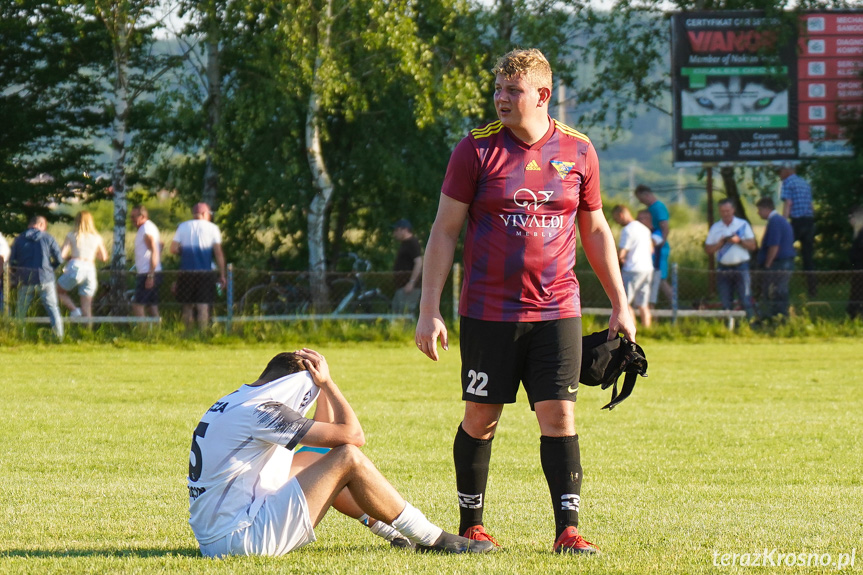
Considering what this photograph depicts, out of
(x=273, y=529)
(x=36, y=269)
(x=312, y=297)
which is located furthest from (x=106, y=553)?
(x=312, y=297)

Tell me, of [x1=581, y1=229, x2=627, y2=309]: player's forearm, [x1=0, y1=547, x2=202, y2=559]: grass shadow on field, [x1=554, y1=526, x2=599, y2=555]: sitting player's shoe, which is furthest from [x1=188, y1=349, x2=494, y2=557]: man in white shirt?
[x1=581, y1=229, x2=627, y2=309]: player's forearm

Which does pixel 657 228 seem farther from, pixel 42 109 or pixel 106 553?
pixel 106 553

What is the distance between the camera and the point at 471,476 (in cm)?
504

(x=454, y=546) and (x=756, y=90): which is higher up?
(x=756, y=90)

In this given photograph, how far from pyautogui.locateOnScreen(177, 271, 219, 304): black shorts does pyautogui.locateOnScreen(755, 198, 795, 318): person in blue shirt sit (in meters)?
8.32

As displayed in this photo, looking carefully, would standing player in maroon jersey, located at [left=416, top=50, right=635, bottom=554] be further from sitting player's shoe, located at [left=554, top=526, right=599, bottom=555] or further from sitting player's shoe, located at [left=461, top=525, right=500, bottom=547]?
sitting player's shoe, located at [left=461, top=525, right=500, bottom=547]

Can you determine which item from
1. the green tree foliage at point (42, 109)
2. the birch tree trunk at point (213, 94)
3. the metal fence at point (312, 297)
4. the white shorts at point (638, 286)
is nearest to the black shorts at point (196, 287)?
the metal fence at point (312, 297)

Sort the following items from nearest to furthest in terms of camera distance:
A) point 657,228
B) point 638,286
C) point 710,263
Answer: point 638,286 < point 657,228 < point 710,263

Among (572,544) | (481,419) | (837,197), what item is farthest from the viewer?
(837,197)

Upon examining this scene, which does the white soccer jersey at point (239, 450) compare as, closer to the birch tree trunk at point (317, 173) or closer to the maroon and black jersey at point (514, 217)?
the maroon and black jersey at point (514, 217)

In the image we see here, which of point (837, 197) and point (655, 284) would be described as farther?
point (837, 197)

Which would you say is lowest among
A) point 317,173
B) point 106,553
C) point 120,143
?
point 106,553

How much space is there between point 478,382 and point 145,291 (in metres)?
12.3

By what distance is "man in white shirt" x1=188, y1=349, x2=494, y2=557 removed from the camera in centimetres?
462
